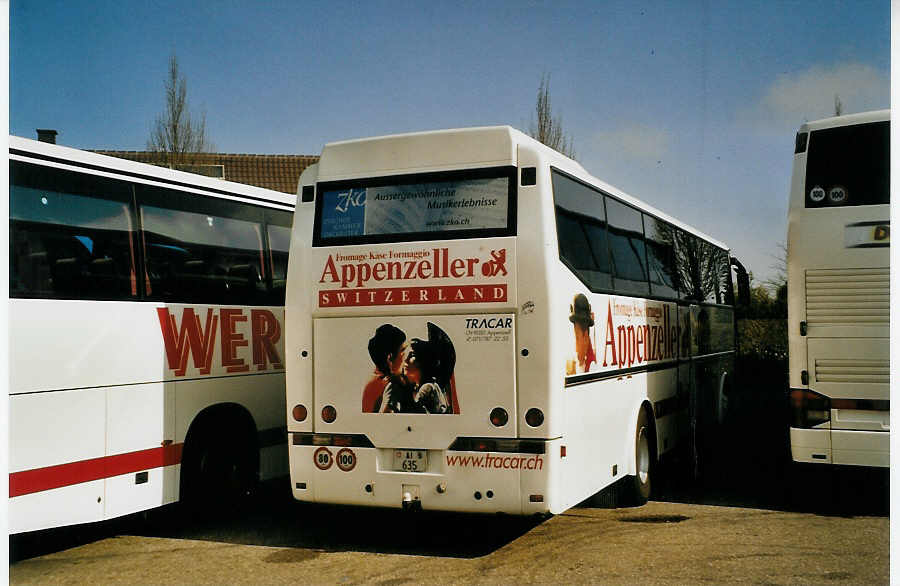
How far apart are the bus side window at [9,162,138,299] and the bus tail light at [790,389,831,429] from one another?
5.90m

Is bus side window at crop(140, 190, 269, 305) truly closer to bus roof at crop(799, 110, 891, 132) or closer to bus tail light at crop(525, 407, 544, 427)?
bus tail light at crop(525, 407, 544, 427)

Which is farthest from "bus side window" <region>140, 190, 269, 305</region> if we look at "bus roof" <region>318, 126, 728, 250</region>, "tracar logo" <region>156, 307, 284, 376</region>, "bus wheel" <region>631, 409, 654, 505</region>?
"bus wheel" <region>631, 409, 654, 505</region>

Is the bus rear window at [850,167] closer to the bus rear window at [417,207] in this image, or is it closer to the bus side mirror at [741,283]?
the bus rear window at [417,207]

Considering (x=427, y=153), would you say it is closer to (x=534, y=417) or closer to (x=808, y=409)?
(x=534, y=417)

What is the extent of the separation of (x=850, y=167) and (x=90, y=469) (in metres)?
6.97

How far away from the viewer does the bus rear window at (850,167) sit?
8.33 m

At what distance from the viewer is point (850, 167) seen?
8414 mm

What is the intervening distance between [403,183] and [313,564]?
3030 mm

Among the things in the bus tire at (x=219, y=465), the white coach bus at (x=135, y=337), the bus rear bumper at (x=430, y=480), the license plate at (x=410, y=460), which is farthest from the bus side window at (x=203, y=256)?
the license plate at (x=410, y=460)

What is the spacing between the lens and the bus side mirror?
15.6m

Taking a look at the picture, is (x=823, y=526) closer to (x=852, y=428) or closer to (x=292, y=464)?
(x=852, y=428)

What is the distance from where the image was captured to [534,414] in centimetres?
679

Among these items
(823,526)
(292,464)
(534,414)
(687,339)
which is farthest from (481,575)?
(687,339)

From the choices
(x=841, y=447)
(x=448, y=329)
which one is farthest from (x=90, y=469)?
(x=841, y=447)
